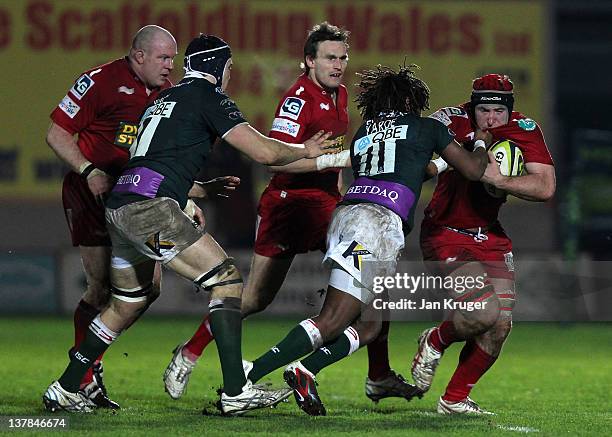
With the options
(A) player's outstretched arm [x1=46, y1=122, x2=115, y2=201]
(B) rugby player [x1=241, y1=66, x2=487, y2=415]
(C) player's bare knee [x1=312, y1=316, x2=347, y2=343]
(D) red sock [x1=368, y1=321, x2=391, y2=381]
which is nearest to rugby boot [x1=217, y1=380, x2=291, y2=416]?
(B) rugby player [x1=241, y1=66, x2=487, y2=415]

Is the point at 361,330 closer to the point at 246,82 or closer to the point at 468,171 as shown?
the point at 468,171

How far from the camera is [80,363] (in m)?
7.70

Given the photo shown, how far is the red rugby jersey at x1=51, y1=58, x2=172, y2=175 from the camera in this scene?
8.46 metres

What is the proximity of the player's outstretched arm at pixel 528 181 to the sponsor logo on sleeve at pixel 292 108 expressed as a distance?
157 cm

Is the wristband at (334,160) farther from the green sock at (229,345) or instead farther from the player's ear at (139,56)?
the player's ear at (139,56)

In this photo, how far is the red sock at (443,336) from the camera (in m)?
8.17

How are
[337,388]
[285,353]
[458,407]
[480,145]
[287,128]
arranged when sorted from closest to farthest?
[285,353], [480,145], [458,407], [287,128], [337,388]

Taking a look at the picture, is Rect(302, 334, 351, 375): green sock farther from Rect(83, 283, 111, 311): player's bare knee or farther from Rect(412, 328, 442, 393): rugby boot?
Rect(83, 283, 111, 311): player's bare knee

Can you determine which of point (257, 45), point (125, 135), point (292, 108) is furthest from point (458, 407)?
point (257, 45)

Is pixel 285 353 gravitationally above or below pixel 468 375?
above

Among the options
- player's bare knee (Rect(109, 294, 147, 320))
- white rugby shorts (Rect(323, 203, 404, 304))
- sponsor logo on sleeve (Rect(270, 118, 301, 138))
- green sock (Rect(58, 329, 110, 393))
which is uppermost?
sponsor logo on sleeve (Rect(270, 118, 301, 138))

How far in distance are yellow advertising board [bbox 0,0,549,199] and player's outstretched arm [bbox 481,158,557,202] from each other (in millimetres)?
11090

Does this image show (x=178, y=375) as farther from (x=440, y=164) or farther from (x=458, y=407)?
(x=440, y=164)

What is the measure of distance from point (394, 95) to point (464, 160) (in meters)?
0.62
